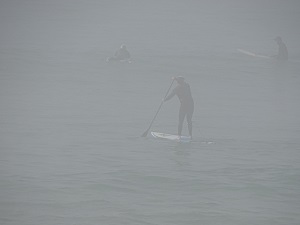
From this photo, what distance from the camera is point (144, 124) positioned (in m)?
37.2

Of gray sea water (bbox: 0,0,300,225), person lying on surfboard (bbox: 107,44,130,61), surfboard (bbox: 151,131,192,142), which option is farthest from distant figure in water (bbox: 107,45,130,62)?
surfboard (bbox: 151,131,192,142)

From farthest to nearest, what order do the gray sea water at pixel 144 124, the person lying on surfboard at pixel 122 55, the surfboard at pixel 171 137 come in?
the person lying on surfboard at pixel 122 55
the surfboard at pixel 171 137
the gray sea water at pixel 144 124

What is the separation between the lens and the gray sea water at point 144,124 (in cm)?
2272

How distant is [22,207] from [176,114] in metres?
20.3

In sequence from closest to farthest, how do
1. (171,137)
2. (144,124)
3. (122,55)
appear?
(171,137)
(144,124)
(122,55)

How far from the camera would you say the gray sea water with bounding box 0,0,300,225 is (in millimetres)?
22719

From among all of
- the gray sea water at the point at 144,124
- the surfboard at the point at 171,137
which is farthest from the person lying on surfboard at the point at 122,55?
the surfboard at the point at 171,137

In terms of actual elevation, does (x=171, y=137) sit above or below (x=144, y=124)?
above

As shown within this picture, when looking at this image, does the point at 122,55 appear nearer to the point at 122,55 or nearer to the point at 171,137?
the point at 122,55

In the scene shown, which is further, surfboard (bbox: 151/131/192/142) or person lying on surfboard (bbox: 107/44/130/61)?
person lying on surfboard (bbox: 107/44/130/61)

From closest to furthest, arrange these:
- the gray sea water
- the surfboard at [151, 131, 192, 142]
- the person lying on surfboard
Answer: the gray sea water
the surfboard at [151, 131, 192, 142]
the person lying on surfboard

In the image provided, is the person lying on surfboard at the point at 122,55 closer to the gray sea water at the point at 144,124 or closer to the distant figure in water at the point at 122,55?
the distant figure in water at the point at 122,55

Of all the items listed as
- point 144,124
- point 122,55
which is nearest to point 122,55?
point 122,55

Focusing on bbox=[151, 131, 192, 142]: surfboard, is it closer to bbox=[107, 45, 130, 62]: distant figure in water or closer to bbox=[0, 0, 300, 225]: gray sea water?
bbox=[0, 0, 300, 225]: gray sea water
